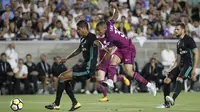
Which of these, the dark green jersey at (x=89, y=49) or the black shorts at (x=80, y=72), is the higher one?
the dark green jersey at (x=89, y=49)

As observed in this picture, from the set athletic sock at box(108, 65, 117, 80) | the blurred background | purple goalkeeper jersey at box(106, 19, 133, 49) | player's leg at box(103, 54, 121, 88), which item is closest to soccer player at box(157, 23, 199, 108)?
purple goalkeeper jersey at box(106, 19, 133, 49)

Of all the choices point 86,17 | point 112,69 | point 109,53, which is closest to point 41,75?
point 86,17

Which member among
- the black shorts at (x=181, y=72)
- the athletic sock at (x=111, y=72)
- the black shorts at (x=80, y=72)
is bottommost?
the athletic sock at (x=111, y=72)

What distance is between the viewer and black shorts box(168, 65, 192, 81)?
1405cm

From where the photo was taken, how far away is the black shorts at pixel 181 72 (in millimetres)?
14047

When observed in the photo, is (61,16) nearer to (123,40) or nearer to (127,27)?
(127,27)

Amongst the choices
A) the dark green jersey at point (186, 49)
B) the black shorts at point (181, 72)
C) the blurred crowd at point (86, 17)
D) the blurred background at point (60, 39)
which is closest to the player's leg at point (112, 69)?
the black shorts at point (181, 72)

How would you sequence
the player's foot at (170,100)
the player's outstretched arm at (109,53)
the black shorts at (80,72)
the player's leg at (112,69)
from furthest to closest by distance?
the player's outstretched arm at (109,53), the player's leg at (112,69), the player's foot at (170,100), the black shorts at (80,72)

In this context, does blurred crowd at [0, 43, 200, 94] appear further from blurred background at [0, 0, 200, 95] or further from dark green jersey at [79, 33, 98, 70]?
dark green jersey at [79, 33, 98, 70]

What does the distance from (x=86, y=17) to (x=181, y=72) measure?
1128 centimetres

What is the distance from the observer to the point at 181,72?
1408 centimetres

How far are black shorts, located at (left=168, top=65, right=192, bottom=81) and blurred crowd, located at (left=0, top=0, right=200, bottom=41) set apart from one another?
32.4 feet

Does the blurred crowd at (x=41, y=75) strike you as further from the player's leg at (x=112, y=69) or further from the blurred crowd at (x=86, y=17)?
the player's leg at (x=112, y=69)

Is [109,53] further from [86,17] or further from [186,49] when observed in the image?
[86,17]
